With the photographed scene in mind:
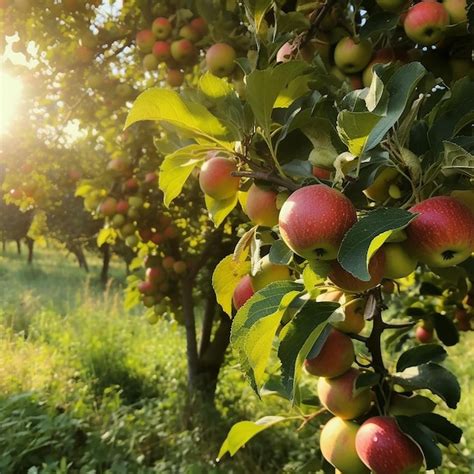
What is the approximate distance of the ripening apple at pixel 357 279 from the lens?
600 millimetres

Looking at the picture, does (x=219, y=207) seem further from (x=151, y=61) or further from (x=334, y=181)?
(x=151, y=61)

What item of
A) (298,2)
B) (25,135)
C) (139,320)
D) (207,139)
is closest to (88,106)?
(25,135)

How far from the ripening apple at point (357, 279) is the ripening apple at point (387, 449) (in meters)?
0.34

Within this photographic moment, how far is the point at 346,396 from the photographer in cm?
90

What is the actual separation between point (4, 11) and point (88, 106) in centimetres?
88

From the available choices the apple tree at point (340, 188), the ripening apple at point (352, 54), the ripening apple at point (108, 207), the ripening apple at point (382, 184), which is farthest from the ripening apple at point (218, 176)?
the ripening apple at point (108, 207)

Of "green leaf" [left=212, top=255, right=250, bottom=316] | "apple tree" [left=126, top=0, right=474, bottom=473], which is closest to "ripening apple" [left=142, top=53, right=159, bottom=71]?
"apple tree" [left=126, top=0, right=474, bottom=473]

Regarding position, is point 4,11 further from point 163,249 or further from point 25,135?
point 163,249

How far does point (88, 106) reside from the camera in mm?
2641

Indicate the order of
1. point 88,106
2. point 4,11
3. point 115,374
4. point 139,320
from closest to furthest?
point 4,11, point 88,106, point 115,374, point 139,320

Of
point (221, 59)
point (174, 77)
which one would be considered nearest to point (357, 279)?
point (221, 59)

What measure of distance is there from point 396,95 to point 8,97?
2.30m

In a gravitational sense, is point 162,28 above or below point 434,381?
above

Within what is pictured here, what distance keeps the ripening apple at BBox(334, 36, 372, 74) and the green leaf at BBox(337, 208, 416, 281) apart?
0.49 metres
